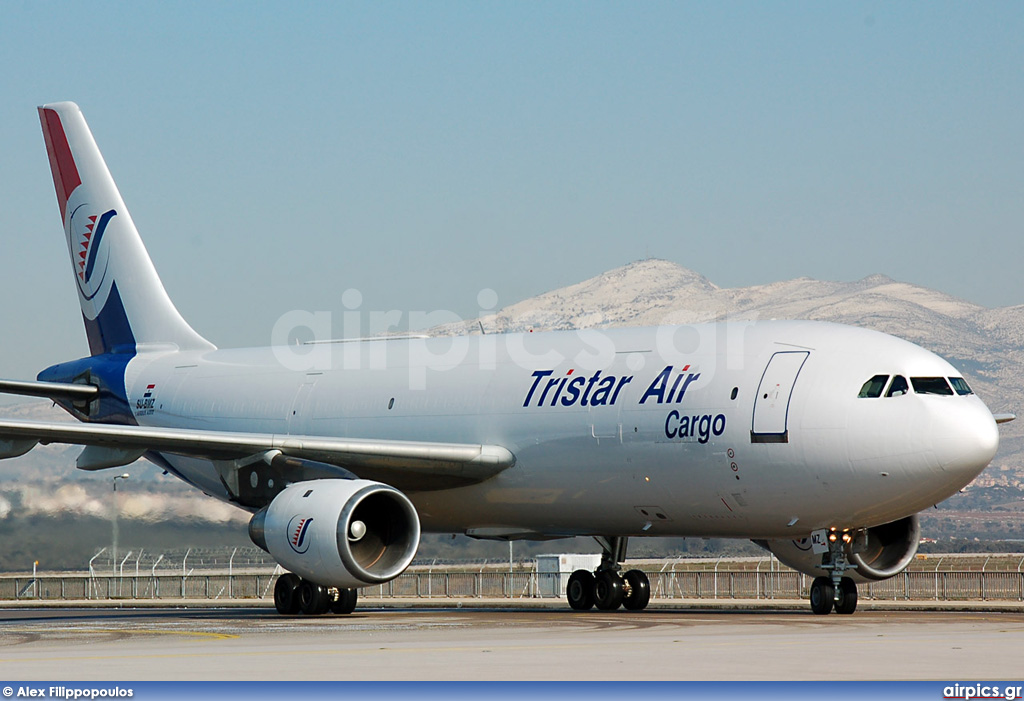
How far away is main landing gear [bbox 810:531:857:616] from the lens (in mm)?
21844

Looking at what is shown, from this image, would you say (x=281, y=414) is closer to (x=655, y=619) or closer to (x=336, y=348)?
(x=336, y=348)

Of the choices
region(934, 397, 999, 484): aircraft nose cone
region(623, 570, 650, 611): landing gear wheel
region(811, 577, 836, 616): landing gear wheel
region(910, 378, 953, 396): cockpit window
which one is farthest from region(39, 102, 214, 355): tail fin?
region(934, 397, 999, 484): aircraft nose cone

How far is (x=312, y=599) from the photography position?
24703 millimetres

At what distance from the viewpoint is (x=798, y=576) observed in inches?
1393

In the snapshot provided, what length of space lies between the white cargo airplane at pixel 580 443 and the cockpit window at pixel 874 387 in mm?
31

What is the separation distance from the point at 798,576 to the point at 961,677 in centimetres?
2369

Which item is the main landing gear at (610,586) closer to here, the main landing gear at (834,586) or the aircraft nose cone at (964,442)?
the main landing gear at (834,586)

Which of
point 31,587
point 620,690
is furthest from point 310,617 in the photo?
point 31,587

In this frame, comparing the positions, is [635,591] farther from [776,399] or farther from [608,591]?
[776,399]

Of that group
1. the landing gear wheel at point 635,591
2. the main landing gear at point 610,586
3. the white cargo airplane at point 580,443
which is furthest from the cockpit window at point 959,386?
the landing gear wheel at point 635,591

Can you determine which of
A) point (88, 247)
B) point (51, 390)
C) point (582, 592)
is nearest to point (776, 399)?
point (582, 592)

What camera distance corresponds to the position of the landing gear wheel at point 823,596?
71.7 ft

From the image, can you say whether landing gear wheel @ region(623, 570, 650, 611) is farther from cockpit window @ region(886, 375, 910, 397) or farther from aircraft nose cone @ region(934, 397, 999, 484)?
aircraft nose cone @ region(934, 397, 999, 484)

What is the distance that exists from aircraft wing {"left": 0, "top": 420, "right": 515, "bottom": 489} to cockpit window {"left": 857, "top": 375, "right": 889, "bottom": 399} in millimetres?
6303
